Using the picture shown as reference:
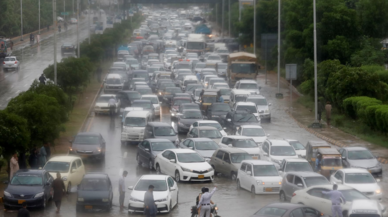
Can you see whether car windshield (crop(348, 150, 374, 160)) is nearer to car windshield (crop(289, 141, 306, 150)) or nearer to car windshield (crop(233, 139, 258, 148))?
car windshield (crop(289, 141, 306, 150))

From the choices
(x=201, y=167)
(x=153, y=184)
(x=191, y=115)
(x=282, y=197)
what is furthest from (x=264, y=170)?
(x=191, y=115)

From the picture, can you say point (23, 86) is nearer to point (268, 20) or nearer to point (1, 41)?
point (1, 41)

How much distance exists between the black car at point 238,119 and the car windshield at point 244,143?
6.88 metres

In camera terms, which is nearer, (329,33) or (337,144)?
(337,144)

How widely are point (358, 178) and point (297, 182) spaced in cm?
247

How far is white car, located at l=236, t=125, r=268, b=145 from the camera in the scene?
3734 centimetres

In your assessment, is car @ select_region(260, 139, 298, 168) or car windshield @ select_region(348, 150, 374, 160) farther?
car @ select_region(260, 139, 298, 168)

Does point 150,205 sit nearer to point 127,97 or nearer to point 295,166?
point 295,166

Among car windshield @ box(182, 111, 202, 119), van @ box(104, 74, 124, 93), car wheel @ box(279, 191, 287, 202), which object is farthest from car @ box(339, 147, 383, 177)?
van @ box(104, 74, 124, 93)

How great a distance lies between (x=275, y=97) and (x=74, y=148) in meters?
26.7

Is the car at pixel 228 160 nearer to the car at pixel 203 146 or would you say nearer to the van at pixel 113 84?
the car at pixel 203 146

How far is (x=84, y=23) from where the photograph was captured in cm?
14200

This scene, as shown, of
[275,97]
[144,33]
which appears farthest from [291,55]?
[144,33]

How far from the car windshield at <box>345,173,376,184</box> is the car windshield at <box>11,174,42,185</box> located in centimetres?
1101
